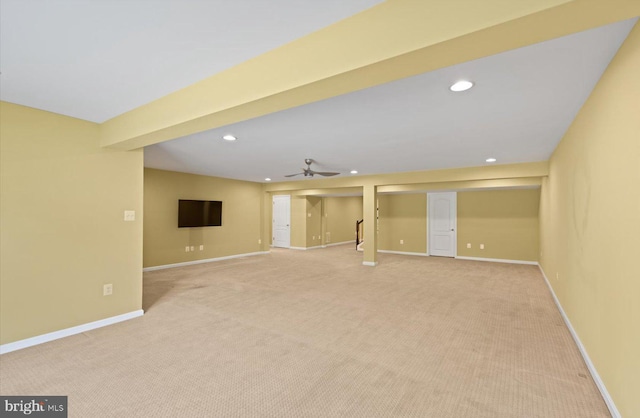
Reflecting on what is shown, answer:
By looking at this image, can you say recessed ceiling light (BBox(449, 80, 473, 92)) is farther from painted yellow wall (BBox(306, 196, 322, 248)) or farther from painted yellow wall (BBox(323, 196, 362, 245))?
painted yellow wall (BBox(323, 196, 362, 245))

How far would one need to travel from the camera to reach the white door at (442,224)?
8.86 m

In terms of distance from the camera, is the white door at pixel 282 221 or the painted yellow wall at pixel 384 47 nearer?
the painted yellow wall at pixel 384 47

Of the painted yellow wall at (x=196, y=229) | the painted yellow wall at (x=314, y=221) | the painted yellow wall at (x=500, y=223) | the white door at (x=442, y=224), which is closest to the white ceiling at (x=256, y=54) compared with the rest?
the painted yellow wall at (x=196, y=229)

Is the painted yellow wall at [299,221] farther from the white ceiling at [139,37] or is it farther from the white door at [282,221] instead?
the white ceiling at [139,37]

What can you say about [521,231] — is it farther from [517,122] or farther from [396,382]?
[396,382]

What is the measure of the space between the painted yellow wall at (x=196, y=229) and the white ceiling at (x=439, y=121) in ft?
4.27

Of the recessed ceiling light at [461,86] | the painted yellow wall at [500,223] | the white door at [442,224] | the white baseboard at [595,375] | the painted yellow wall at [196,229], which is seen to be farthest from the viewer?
the white door at [442,224]

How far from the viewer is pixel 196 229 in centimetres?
755

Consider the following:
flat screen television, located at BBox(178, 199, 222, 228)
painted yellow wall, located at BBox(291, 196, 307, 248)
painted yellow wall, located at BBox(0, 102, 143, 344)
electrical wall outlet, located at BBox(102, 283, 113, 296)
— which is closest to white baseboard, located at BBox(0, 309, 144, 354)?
painted yellow wall, located at BBox(0, 102, 143, 344)

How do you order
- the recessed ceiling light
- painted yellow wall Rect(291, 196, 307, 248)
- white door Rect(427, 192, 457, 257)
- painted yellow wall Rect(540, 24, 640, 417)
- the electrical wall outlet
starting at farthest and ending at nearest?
painted yellow wall Rect(291, 196, 307, 248), white door Rect(427, 192, 457, 257), the electrical wall outlet, the recessed ceiling light, painted yellow wall Rect(540, 24, 640, 417)

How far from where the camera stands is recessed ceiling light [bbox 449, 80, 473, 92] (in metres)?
2.21

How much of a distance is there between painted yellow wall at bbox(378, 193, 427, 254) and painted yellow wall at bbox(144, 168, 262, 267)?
425 cm

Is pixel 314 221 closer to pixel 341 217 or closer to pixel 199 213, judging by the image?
pixel 341 217

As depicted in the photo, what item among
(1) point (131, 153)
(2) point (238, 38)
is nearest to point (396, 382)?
(2) point (238, 38)
